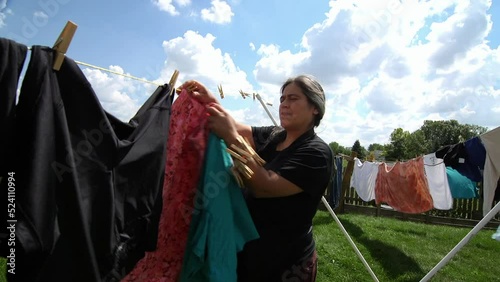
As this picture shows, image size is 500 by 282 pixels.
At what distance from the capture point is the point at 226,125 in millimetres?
1810

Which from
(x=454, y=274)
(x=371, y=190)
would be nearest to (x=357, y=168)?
(x=371, y=190)

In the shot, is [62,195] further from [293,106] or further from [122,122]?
[293,106]

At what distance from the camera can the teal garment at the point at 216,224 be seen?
162 centimetres

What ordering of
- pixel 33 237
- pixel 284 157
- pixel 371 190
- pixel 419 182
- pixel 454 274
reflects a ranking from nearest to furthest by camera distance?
pixel 33 237
pixel 284 157
pixel 454 274
pixel 419 182
pixel 371 190

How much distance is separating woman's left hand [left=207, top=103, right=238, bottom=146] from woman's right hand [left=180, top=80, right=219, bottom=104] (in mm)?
62

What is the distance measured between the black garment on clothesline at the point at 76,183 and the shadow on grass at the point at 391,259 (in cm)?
410

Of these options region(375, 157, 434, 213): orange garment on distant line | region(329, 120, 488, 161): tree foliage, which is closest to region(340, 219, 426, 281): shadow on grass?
region(375, 157, 434, 213): orange garment on distant line

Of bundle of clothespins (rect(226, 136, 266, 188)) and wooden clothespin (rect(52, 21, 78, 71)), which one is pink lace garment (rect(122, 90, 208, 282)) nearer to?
bundle of clothespins (rect(226, 136, 266, 188))

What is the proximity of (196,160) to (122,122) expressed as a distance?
19.0 inches

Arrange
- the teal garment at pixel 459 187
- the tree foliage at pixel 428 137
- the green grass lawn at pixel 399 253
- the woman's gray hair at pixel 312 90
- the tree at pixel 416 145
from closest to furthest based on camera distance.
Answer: the woman's gray hair at pixel 312 90
the green grass lawn at pixel 399 253
the teal garment at pixel 459 187
the tree at pixel 416 145
the tree foliage at pixel 428 137

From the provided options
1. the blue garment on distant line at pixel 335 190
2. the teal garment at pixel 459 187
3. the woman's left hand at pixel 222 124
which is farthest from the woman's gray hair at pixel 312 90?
the blue garment on distant line at pixel 335 190

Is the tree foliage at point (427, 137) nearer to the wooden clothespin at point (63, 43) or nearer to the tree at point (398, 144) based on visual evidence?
the tree at point (398, 144)

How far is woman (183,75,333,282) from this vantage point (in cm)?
170

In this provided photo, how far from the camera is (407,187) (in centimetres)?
753
